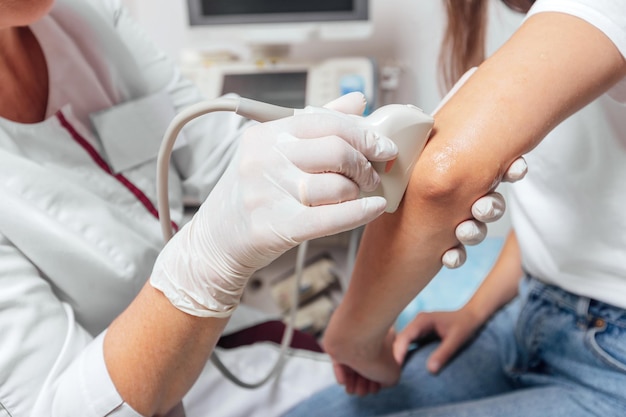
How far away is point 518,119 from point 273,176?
0.26 metres

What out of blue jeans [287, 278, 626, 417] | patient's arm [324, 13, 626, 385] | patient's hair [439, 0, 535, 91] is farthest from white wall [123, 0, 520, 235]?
patient's arm [324, 13, 626, 385]

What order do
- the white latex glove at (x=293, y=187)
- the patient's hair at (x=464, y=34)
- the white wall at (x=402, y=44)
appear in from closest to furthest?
the white latex glove at (x=293, y=187) < the patient's hair at (x=464, y=34) < the white wall at (x=402, y=44)

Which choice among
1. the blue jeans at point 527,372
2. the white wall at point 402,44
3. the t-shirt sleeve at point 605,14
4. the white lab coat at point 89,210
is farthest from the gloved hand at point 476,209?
the white wall at point 402,44

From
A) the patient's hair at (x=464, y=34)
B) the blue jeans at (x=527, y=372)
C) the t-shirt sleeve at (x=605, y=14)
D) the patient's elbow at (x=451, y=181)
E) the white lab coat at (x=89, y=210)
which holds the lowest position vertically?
the blue jeans at (x=527, y=372)

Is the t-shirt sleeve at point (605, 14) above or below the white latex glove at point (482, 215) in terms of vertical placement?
above

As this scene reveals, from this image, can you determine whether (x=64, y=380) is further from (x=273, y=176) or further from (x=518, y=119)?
(x=518, y=119)

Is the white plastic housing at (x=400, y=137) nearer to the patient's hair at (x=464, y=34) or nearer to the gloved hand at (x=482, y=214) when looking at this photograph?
the gloved hand at (x=482, y=214)

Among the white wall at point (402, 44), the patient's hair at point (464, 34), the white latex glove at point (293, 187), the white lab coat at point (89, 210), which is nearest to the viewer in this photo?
the white latex glove at point (293, 187)

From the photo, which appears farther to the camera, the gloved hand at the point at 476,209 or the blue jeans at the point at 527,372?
the blue jeans at the point at 527,372

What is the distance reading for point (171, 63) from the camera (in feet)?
3.25

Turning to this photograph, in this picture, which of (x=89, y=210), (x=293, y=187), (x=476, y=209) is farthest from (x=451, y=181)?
(x=89, y=210)

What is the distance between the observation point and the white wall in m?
1.62

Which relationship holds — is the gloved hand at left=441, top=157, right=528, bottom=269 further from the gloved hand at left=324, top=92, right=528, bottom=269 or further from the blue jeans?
the blue jeans

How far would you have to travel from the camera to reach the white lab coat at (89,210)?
1.99ft
